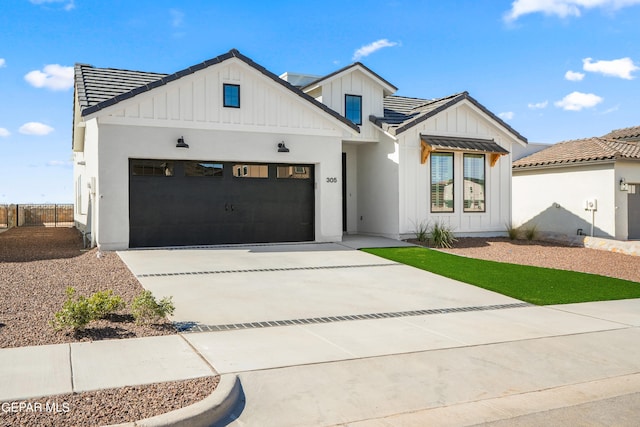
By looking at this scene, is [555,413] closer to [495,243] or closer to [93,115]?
[93,115]

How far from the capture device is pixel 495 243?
18328 mm

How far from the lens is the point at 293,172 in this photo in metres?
17.0

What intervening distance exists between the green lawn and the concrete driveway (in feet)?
1.77

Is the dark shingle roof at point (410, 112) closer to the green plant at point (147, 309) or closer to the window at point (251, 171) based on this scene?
the window at point (251, 171)

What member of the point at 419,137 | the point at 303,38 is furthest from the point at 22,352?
the point at 419,137

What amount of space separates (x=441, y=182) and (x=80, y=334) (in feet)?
47.0

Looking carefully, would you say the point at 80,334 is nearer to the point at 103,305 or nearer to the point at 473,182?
the point at 103,305

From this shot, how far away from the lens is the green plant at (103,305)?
685 centimetres

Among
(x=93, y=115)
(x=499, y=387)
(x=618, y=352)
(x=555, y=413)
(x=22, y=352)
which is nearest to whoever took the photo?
(x=555, y=413)

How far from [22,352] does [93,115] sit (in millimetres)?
9279

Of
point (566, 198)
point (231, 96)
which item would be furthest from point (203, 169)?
point (566, 198)

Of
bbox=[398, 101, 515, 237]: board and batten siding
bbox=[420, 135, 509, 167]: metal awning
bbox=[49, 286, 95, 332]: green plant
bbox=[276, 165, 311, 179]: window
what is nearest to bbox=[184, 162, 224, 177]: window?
bbox=[276, 165, 311, 179]: window

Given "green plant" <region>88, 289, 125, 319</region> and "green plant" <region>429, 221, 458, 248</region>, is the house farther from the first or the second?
"green plant" <region>88, 289, 125, 319</region>

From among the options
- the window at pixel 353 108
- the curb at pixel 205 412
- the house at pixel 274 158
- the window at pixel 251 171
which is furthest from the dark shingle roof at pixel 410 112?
the curb at pixel 205 412
